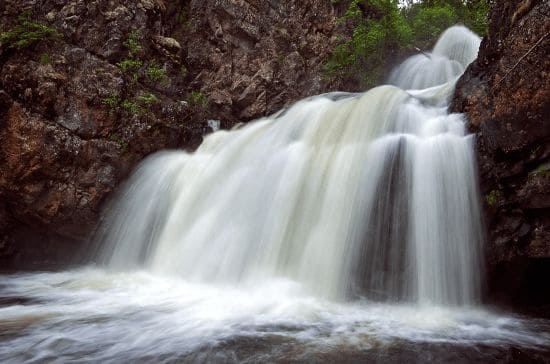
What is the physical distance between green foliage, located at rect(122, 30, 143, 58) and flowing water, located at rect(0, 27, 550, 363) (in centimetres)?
328

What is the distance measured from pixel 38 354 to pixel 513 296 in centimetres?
509

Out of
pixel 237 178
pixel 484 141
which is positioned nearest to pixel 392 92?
pixel 484 141

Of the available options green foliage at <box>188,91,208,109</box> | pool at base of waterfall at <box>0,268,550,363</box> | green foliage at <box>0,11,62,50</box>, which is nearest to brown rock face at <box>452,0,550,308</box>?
pool at base of waterfall at <box>0,268,550,363</box>

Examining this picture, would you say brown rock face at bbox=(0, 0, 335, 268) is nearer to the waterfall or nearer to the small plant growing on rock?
the small plant growing on rock

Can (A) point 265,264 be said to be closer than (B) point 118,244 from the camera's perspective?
Yes

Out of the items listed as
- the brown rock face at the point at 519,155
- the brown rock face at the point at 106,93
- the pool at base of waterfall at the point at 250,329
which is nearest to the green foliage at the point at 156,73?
the brown rock face at the point at 106,93

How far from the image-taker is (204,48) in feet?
36.8

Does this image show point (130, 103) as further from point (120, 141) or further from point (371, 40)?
point (371, 40)

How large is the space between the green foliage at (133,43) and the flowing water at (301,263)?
328 cm

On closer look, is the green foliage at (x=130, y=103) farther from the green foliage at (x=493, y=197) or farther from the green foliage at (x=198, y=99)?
the green foliage at (x=493, y=197)

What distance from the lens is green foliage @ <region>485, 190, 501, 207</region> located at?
4.65 meters

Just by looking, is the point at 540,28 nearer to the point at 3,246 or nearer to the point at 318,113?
the point at 318,113

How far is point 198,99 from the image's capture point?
10.5m

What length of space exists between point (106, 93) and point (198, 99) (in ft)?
8.92
